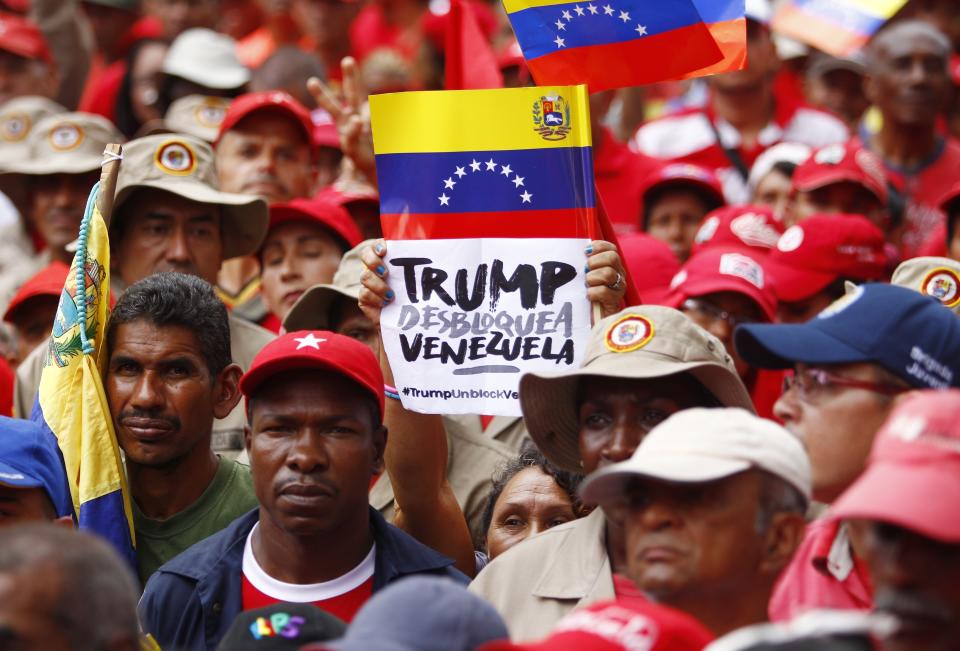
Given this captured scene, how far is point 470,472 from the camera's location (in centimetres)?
591

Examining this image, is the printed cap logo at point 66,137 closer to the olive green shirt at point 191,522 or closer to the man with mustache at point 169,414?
the man with mustache at point 169,414

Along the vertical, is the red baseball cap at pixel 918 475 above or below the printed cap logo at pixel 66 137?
below

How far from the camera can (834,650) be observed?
269 cm

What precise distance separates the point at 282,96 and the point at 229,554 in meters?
3.59

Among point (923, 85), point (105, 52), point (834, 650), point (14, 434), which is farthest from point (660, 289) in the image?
point (105, 52)

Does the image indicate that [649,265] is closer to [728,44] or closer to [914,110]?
[728,44]

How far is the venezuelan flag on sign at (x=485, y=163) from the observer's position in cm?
529

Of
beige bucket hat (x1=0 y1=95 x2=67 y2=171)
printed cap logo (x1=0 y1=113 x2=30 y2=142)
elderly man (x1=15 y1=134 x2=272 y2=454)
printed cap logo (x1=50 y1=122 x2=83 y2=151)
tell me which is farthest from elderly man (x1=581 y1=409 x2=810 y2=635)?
printed cap logo (x1=0 y1=113 x2=30 y2=142)

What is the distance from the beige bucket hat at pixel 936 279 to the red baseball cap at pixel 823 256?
3.80 ft

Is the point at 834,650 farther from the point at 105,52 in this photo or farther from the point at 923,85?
the point at 105,52

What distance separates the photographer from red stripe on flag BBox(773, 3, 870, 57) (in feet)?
29.9

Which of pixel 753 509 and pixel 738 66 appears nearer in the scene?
pixel 753 509

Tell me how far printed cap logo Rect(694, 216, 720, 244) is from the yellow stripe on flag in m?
2.25

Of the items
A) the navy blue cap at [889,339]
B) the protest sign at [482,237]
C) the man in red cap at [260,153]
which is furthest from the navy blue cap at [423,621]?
the man in red cap at [260,153]
